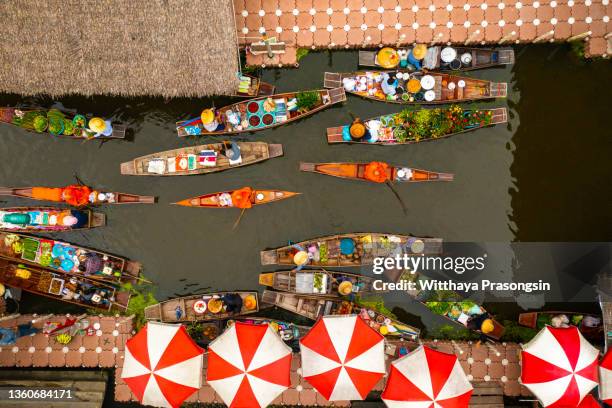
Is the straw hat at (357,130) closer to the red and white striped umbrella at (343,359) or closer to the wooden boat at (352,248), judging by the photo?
the wooden boat at (352,248)

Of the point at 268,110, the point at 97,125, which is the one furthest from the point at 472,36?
the point at 97,125

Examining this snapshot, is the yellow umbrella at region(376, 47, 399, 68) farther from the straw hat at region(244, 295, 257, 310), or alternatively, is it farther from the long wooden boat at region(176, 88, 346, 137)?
the straw hat at region(244, 295, 257, 310)

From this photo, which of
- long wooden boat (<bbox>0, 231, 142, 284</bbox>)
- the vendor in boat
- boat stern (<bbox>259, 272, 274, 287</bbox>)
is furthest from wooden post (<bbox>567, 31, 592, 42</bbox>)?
long wooden boat (<bbox>0, 231, 142, 284</bbox>)

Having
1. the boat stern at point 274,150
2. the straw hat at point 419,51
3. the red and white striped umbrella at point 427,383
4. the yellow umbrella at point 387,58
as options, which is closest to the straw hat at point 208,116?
the boat stern at point 274,150

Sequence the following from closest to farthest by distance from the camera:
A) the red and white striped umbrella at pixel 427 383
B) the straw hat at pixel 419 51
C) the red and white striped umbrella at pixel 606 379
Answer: the red and white striped umbrella at pixel 427 383 → the red and white striped umbrella at pixel 606 379 → the straw hat at pixel 419 51

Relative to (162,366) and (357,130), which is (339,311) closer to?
(162,366)
